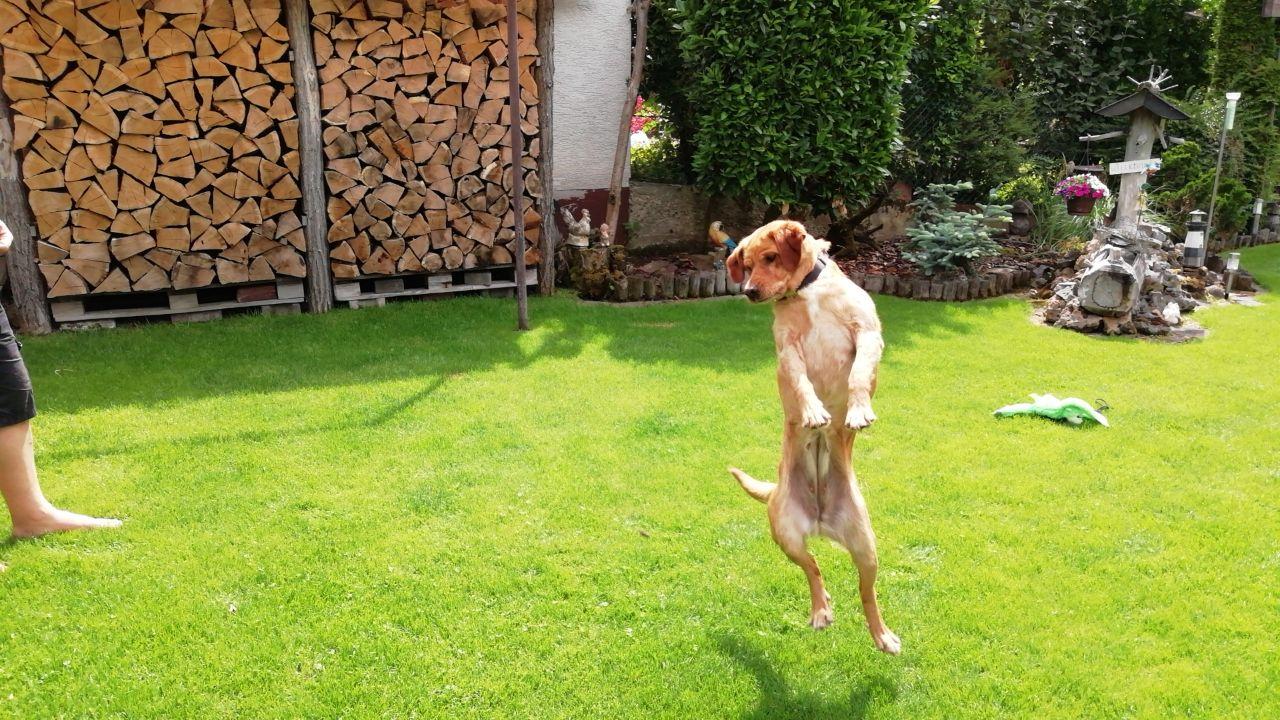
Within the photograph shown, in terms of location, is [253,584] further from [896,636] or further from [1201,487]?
[1201,487]

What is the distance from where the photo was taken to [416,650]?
10.1ft

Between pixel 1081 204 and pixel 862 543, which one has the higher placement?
pixel 1081 204

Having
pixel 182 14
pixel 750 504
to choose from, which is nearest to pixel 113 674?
pixel 750 504

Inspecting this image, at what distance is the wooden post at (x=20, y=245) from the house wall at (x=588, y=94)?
475cm

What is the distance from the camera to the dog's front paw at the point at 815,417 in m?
2.41

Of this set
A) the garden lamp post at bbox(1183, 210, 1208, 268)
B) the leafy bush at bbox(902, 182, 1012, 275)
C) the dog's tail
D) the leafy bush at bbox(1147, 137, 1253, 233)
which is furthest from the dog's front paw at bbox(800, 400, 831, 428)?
the leafy bush at bbox(1147, 137, 1253, 233)

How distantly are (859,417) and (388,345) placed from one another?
510 cm

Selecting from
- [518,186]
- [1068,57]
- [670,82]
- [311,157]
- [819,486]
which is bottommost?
[819,486]

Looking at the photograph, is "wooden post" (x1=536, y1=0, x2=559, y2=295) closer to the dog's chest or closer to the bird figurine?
the bird figurine

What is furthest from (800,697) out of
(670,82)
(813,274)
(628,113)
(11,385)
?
(670,82)

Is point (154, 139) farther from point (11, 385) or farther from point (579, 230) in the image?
point (11, 385)

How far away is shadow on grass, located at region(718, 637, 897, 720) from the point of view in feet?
9.25

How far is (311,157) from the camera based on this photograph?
7363 mm

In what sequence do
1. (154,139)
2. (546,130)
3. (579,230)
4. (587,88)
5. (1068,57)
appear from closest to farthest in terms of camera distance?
(154,139)
(546,130)
(579,230)
(587,88)
(1068,57)
